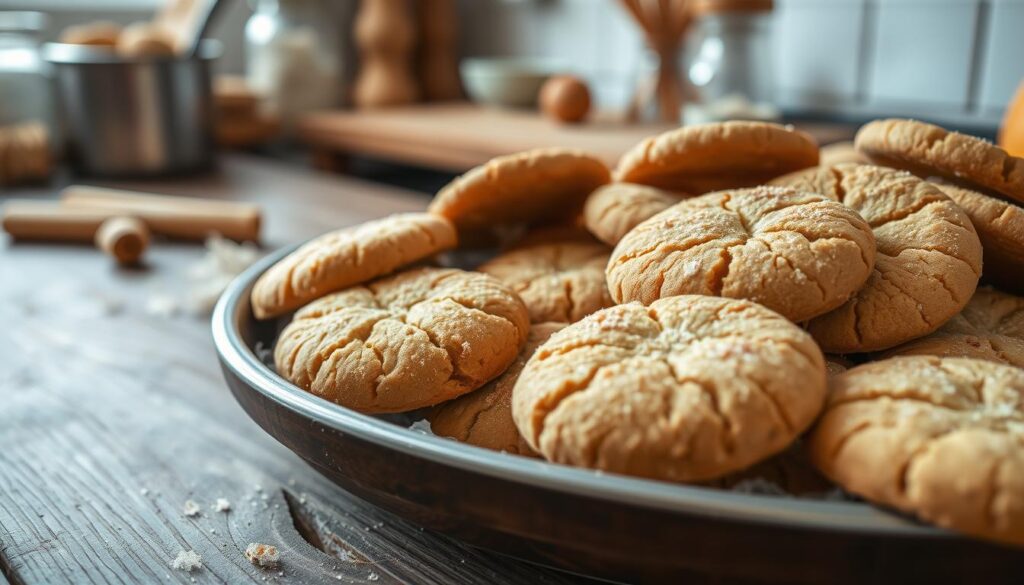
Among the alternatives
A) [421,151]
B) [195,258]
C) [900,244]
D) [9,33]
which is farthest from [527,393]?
[9,33]

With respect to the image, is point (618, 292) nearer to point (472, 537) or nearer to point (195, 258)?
point (472, 537)

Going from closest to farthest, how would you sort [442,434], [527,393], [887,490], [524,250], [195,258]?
[887,490] < [527,393] < [442,434] < [524,250] < [195,258]

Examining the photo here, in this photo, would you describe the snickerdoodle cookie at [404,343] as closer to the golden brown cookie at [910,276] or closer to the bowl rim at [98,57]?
the golden brown cookie at [910,276]

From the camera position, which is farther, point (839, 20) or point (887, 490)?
point (839, 20)

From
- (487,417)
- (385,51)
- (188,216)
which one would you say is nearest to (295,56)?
(385,51)

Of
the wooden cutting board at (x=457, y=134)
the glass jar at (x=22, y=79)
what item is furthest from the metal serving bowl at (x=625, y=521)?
the glass jar at (x=22, y=79)

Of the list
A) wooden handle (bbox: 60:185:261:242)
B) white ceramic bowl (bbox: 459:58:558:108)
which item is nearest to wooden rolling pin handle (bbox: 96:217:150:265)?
wooden handle (bbox: 60:185:261:242)
